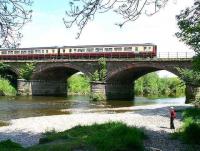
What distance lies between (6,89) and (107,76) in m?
22.2

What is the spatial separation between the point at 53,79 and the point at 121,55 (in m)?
20.9

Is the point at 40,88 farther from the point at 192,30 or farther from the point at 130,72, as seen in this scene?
the point at 192,30

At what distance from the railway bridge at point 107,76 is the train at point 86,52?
7.45 feet

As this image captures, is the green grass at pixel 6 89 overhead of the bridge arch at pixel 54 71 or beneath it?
beneath

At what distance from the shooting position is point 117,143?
16703 millimetres

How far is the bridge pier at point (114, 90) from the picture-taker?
69.9 metres

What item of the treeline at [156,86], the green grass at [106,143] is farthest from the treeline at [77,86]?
the green grass at [106,143]

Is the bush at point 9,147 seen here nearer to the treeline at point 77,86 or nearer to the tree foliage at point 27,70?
the tree foliage at point 27,70

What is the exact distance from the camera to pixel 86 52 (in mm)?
74688

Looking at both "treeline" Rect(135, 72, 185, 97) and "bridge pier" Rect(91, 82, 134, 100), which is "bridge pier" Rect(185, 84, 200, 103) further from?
"treeline" Rect(135, 72, 185, 97)

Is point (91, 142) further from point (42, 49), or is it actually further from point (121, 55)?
point (42, 49)

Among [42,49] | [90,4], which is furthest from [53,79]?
[90,4]

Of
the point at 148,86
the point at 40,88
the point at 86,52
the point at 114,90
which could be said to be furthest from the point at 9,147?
the point at 148,86

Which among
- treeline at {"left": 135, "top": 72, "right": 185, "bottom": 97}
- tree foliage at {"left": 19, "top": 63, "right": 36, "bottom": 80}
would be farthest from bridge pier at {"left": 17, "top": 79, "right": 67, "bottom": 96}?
treeline at {"left": 135, "top": 72, "right": 185, "bottom": 97}
